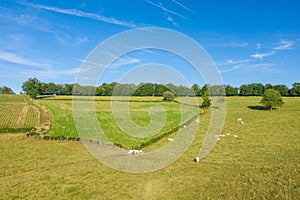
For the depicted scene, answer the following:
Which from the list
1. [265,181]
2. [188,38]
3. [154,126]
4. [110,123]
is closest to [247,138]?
[265,181]

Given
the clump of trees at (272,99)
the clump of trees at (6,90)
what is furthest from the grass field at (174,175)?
the clump of trees at (6,90)

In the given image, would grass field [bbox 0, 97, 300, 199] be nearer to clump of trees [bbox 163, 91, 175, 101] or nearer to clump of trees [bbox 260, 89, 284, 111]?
clump of trees [bbox 260, 89, 284, 111]

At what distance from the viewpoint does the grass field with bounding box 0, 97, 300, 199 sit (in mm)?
14590

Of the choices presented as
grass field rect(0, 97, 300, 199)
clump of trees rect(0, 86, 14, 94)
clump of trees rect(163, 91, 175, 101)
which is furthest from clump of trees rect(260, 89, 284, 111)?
clump of trees rect(0, 86, 14, 94)

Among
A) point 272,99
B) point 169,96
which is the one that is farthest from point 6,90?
point 272,99

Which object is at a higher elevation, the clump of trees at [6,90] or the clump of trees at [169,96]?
the clump of trees at [6,90]

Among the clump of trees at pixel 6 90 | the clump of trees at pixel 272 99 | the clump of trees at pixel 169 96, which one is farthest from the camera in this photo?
the clump of trees at pixel 6 90

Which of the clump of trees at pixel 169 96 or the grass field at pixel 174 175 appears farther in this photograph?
the clump of trees at pixel 169 96

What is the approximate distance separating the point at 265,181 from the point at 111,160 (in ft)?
50.0

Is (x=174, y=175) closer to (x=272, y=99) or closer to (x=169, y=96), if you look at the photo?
(x=272, y=99)

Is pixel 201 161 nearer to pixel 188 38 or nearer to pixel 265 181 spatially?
pixel 265 181

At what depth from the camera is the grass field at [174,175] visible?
1459 cm

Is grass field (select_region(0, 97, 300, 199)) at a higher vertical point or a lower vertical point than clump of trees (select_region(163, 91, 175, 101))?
lower

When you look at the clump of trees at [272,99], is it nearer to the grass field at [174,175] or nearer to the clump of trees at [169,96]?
the clump of trees at [169,96]
